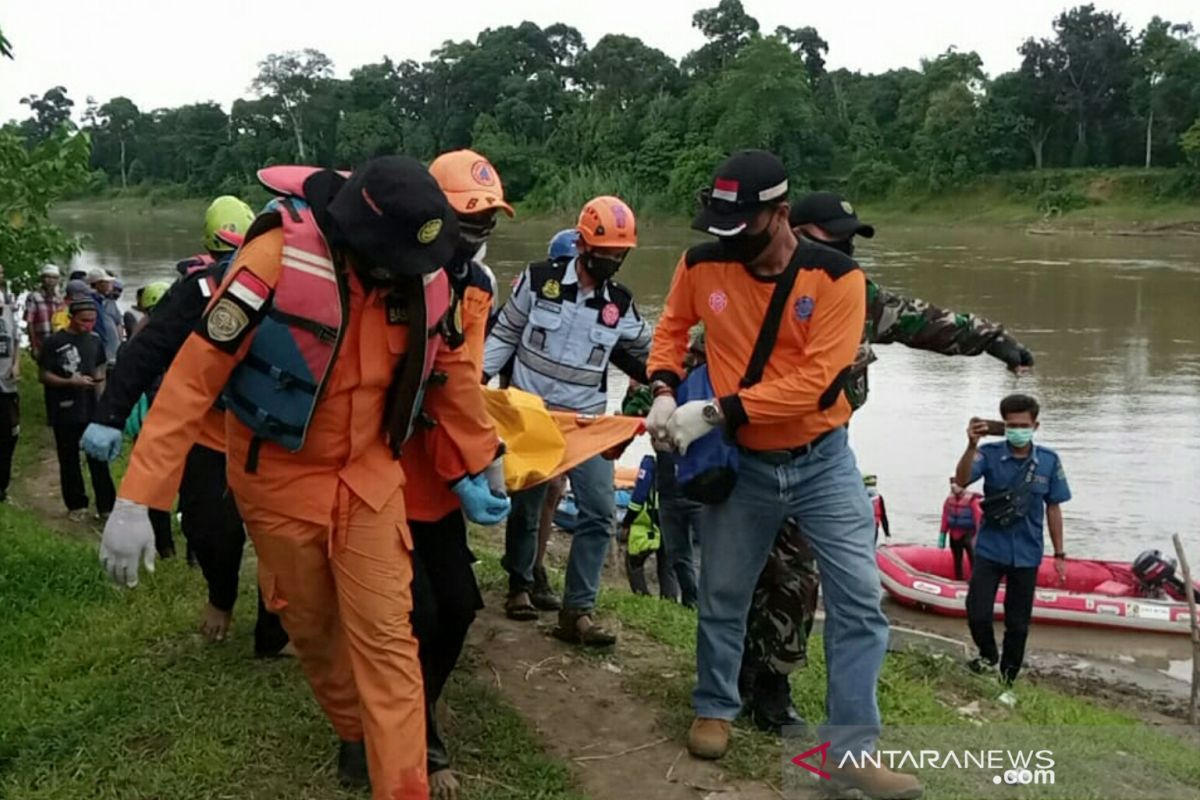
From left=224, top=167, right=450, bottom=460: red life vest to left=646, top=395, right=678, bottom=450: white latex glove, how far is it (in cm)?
121

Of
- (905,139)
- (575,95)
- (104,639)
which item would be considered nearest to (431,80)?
(575,95)

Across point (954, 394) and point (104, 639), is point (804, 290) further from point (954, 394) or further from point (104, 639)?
point (954, 394)

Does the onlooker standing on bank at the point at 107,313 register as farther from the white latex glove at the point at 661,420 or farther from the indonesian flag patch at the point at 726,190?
the indonesian flag patch at the point at 726,190

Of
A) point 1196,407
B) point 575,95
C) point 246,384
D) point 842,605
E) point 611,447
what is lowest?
point 1196,407

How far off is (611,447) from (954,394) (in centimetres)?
1641

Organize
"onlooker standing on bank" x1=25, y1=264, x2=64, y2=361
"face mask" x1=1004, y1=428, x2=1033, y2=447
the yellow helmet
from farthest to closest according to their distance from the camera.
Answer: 1. "onlooker standing on bank" x1=25, y1=264, x2=64, y2=361
2. "face mask" x1=1004, y1=428, x2=1033, y2=447
3. the yellow helmet

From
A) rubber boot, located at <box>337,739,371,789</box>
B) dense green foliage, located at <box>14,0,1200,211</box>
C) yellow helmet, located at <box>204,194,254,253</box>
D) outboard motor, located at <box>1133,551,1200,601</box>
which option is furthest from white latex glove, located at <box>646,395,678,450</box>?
dense green foliage, located at <box>14,0,1200,211</box>

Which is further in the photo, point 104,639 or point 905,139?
point 905,139

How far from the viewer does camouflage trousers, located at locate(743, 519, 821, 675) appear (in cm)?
446

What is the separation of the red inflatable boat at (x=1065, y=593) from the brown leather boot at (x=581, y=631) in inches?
209

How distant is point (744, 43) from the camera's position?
259ft

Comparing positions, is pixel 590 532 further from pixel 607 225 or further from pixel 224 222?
pixel 224 222

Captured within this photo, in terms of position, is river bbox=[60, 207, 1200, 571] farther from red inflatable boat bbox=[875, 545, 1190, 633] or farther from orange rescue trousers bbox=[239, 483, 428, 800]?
orange rescue trousers bbox=[239, 483, 428, 800]

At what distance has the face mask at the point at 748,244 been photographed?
3.88m
